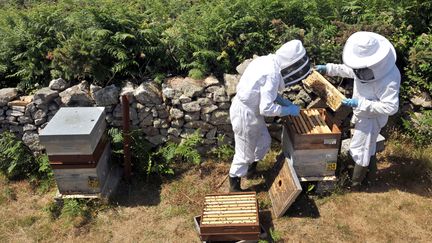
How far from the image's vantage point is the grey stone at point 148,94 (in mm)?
6852

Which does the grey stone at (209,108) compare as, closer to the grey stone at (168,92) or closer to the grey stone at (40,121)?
the grey stone at (168,92)

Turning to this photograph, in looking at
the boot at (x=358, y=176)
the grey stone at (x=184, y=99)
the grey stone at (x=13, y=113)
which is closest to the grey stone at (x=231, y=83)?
the grey stone at (x=184, y=99)

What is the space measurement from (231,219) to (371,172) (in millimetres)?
2609

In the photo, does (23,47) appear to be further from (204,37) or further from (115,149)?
(204,37)

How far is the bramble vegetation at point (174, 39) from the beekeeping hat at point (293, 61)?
175 centimetres

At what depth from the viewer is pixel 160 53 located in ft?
24.0

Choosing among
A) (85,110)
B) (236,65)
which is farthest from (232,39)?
(85,110)

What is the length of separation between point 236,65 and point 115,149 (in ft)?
8.99

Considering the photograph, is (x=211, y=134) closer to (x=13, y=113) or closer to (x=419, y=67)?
(x=13, y=113)

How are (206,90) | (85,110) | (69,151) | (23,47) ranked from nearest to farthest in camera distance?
(69,151), (85,110), (206,90), (23,47)

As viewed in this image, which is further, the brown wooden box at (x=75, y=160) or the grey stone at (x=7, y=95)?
the grey stone at (x=7, y=95)

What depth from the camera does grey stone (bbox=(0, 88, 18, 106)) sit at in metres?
6.99

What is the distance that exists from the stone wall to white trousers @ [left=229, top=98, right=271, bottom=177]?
92 cm

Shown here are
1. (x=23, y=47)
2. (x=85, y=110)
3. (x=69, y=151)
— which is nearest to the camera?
(x=69, y=151)
